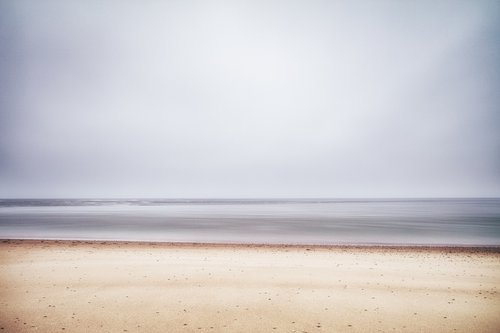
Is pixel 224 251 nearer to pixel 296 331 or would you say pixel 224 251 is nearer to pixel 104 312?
pixel 104 312

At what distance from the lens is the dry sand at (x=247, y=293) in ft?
19.0

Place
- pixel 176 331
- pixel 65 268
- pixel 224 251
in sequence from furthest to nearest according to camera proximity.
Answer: pixel 224 251 → pixel 65 268 → pixel 176 331

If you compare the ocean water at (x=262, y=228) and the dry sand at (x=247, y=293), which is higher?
the dry sand at (x=247, y=293)

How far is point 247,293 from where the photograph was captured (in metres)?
7.51

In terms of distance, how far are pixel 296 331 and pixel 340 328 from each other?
2.88ft

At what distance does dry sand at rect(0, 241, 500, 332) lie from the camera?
578 cm

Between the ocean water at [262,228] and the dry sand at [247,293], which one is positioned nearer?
the dry sand at [247,293]

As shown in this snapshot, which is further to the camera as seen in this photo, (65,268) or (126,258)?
(126,258)

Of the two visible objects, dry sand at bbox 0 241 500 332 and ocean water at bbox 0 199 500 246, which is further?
ocean water at bbox 0 199 500 246

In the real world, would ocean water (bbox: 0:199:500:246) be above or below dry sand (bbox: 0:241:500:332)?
below

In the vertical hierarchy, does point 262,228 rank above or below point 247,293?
below

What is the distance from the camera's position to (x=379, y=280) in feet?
28.5

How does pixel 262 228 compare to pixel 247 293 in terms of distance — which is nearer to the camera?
pixel 247 293

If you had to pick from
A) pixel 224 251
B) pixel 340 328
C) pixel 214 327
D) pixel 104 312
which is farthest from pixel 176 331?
pixel 224 251
